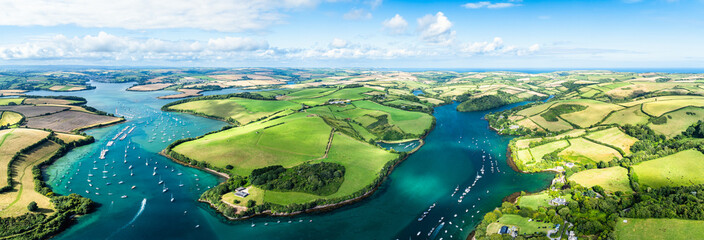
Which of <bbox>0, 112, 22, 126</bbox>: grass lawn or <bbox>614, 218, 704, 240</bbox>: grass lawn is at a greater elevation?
<bbox>0, 112, 22, 126</bbox>: grass lawn

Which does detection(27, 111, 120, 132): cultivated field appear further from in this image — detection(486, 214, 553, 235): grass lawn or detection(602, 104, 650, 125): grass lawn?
detection(602, 104, 650, 125): grass lawn

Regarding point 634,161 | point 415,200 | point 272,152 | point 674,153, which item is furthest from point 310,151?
point 674,153

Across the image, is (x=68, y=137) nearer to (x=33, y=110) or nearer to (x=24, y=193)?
(x=24, y=193)

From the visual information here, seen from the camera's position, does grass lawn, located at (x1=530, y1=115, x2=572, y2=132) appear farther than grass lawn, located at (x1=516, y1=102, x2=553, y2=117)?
No

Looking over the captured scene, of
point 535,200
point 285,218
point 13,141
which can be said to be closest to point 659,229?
point 535,200

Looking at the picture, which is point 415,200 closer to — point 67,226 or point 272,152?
point 272,152

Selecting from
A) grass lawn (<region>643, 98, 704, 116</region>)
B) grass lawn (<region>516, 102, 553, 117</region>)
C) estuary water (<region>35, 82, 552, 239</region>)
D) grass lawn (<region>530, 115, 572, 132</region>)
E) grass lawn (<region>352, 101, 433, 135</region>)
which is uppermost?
grass lawn (<region>643, 98, 704, 116</region>)

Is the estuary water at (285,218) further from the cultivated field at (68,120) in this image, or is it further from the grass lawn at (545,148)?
the cultivated field at (68,120)

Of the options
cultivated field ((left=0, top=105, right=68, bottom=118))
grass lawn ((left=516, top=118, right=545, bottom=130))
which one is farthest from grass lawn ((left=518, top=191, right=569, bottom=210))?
cultivated field ((left=0, top=105, right=68, bottom=118))
